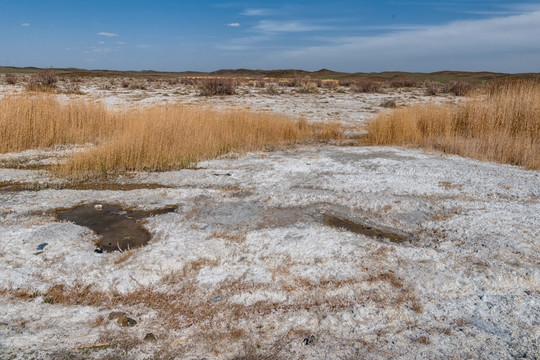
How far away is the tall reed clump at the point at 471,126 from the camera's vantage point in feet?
24.5

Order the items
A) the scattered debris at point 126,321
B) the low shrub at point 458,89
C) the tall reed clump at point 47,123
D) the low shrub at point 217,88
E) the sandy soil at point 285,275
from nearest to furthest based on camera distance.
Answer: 1. the sandy soil at point 285,275
2. the scattered debris at point 126,321
3. the tall reed clump at point 47,123
4. the low shrub at point 217,88
5. the low shrub at point 458,89

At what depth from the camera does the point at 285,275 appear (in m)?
2.97

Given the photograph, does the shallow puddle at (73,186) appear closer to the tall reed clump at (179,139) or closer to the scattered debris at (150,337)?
the tall reed clump at (179,139)

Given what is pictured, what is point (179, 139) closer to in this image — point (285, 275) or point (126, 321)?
point (285, 275)

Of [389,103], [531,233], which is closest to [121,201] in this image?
[531,233]

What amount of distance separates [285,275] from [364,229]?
49.1 inches

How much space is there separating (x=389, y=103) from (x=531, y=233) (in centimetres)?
1246

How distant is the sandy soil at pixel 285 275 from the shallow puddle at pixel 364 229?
0.04 meters

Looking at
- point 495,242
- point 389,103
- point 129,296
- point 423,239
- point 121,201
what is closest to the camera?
point 129,296

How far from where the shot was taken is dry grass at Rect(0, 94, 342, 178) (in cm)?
647

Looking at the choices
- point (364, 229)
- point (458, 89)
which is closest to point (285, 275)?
point (364, 229)

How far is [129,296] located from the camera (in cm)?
276

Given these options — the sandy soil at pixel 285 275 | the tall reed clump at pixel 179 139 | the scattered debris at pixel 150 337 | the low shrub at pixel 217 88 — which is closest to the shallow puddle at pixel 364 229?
the sandy soil at pixel 285 275

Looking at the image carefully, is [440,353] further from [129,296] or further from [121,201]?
[121,201]
